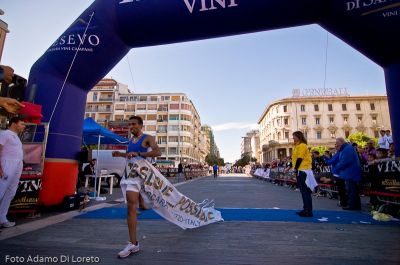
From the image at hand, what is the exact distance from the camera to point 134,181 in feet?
10.7

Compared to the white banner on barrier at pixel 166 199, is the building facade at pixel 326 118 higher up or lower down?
higher up

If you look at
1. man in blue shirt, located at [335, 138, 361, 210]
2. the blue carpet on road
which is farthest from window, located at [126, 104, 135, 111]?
man in blue shirt, located at [335, 138, 361, 210]

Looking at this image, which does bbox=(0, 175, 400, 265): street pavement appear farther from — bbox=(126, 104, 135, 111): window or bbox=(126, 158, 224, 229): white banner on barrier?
bbox=(126, 104, 135, 111): window

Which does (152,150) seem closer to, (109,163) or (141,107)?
(109,163)

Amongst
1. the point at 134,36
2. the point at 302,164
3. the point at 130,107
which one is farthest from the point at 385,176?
the point at 130,107

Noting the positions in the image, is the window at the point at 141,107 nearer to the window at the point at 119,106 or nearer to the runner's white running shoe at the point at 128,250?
the window at the point at 119,106

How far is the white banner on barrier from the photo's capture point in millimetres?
3350

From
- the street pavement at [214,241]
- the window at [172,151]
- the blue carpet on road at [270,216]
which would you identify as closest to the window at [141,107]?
the window at [172,151]

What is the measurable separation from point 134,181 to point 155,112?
6836 cm

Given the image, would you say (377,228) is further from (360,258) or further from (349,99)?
(349,99)

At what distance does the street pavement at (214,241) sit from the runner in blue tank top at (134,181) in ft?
0.52

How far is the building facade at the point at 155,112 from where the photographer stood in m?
68.1

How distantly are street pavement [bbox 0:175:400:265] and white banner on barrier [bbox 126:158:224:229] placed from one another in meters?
0.22

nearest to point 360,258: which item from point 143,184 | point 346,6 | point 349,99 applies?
point 143,184
